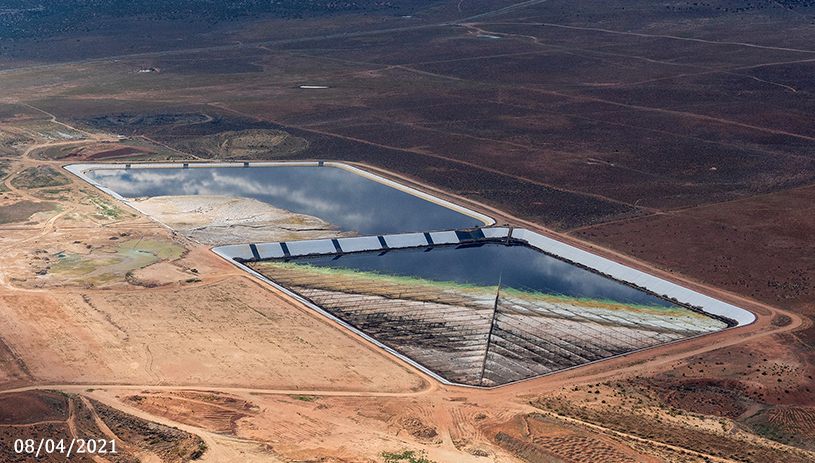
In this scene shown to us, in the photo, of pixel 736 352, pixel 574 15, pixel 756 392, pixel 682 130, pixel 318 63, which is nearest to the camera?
pixel 756 392

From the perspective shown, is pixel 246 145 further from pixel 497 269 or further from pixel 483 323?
pixel 483 323

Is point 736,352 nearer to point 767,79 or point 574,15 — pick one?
point 767,79

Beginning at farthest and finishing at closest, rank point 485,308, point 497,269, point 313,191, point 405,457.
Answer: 1. point 313,191
2. point 497,269
3. point 485,308
4. point 405,457

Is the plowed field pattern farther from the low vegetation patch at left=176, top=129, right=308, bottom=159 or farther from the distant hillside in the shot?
the distant hillside

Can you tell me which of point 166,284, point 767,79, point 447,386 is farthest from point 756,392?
point 767,79

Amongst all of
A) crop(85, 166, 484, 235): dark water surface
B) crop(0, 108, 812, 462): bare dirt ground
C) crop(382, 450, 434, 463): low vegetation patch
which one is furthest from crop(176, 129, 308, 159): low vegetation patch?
crop(382, 450, 434, 463): low vegetation patch

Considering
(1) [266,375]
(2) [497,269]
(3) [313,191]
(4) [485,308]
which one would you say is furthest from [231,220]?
(1) [266,375]
